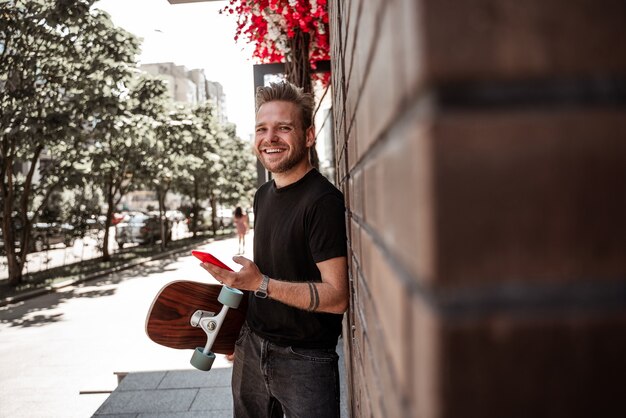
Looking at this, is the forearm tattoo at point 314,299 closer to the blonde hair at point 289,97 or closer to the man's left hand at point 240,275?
the man's left hand at point 240,275

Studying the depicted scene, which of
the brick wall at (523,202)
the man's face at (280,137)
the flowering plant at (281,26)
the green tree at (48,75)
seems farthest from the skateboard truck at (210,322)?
the green tree at (48,75)

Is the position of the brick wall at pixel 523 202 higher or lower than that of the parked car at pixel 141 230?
higher

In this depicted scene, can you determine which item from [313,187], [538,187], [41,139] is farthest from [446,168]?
[41,139]

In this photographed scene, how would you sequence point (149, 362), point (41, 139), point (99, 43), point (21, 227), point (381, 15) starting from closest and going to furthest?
point (381, 15) < point (149, 362) < point (41, 139) < point (99, 43) < point (21, 227)

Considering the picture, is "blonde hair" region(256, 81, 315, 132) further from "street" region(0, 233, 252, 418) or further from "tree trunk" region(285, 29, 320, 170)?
"street" region(0, 233, 252, 418)

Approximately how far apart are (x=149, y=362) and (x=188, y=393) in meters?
1.63

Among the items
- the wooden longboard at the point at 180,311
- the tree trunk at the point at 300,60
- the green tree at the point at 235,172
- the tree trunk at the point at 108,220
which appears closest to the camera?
the wooden longboard at the point at 180,311

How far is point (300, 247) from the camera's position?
2.29 metres

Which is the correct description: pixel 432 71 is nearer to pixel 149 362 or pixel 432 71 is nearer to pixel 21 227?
pixel 149 362

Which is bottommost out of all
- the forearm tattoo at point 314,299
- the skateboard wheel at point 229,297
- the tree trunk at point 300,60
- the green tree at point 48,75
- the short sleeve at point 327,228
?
the skateboard wheel at point 229,297

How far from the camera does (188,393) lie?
493 centimetres

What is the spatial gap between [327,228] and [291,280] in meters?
0.37

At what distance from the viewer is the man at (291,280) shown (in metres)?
2.05

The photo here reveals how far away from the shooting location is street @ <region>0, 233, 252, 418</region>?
553 centimetres
